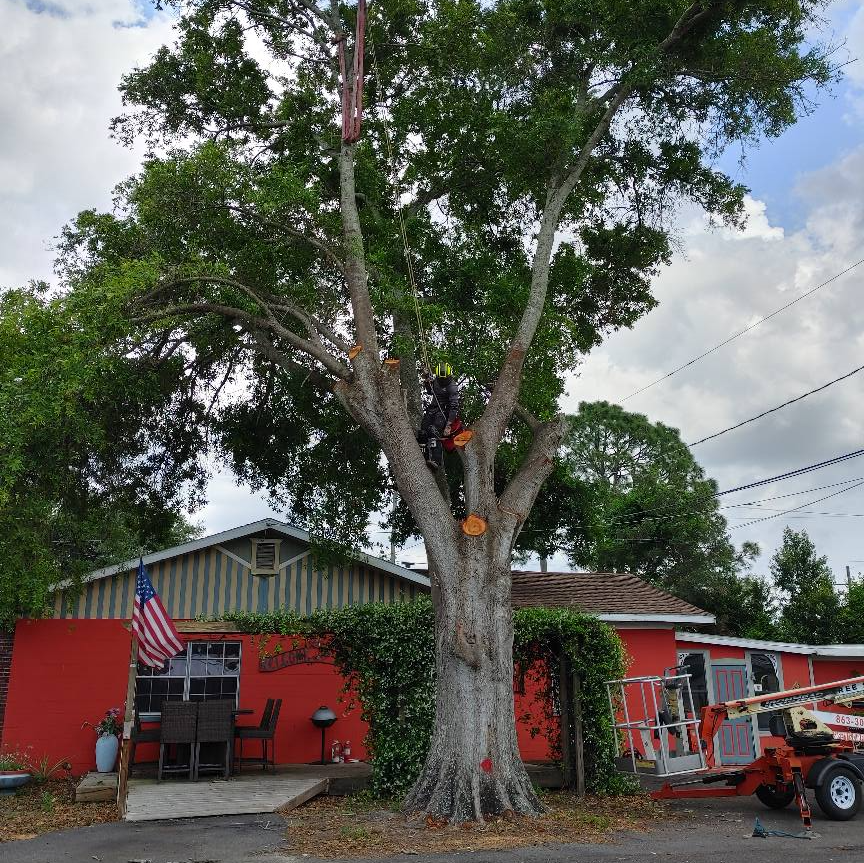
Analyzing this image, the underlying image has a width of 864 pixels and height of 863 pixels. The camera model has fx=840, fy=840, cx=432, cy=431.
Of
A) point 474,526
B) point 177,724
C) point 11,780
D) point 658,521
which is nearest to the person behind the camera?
point 474,526

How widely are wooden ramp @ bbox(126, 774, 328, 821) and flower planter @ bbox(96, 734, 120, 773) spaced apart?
52.1 inches

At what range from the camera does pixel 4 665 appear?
14.3 m

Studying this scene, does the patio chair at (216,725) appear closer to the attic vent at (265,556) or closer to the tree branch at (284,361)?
the attic vent at (265,556)

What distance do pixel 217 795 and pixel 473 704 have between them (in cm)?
382

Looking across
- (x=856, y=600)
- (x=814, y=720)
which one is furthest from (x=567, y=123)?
(x=856, y=600)

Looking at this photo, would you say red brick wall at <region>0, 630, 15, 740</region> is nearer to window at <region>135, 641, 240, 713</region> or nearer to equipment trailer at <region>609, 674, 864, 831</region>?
window at <region>135, 641, 240, 713</region>

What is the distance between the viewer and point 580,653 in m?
11.5

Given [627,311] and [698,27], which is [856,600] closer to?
[627,311]

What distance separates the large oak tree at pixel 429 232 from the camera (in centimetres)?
1078

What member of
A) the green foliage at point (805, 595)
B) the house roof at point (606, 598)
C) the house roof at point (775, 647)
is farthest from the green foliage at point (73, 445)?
the green foliage at point (805, 595)

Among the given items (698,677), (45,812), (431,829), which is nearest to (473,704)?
(431,829)

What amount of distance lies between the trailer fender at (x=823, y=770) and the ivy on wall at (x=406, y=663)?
98.7 inches

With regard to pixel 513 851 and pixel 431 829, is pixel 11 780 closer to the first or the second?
pixel 431 829

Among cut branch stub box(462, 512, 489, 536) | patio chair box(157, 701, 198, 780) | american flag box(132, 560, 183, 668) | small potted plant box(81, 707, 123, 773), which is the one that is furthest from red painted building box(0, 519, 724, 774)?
cut branch stub box(462, 512, 489, 536)
